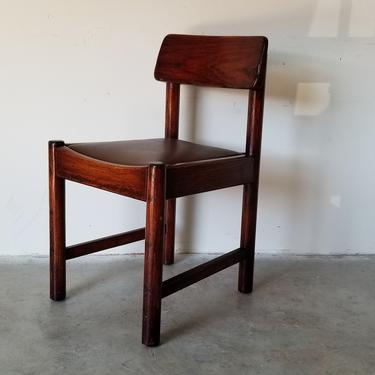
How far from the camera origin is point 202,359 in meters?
1.01

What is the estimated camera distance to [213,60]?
1.25 m

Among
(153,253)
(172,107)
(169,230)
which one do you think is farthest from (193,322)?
(172,107)

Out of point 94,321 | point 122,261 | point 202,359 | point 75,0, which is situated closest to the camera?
point 202,359

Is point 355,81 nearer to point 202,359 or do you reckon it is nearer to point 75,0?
point 75,0

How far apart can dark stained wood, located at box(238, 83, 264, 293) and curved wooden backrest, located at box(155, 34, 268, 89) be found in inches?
2.4

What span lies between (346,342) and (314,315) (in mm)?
129

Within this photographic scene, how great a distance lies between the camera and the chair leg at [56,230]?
1.17 meters

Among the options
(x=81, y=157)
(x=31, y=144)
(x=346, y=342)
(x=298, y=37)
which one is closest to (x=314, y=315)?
(x=346, y=342)

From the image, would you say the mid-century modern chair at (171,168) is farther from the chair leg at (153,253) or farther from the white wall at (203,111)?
the white wall at (203,111)

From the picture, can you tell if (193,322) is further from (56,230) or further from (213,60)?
(213,60)

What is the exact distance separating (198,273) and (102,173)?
0.31 m

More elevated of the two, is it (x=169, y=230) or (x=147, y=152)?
(x=147, y=152)

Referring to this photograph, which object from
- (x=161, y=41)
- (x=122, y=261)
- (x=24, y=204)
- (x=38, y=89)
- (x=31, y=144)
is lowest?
(x=122, y=261)

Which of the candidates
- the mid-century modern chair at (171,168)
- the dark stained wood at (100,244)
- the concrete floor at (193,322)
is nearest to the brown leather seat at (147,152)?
the mid-century modern chair at (171,168)
